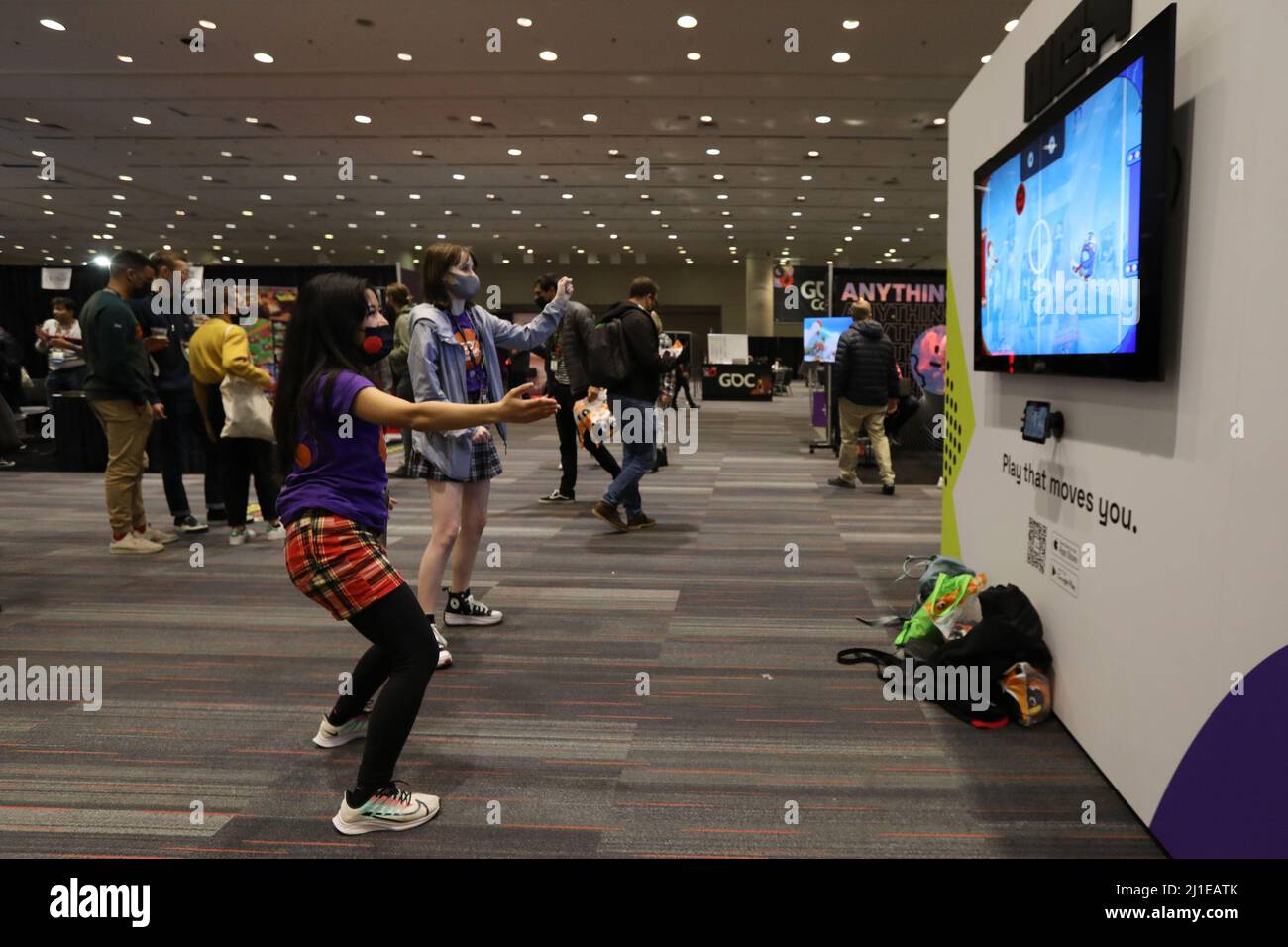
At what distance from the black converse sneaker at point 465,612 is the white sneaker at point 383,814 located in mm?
1521

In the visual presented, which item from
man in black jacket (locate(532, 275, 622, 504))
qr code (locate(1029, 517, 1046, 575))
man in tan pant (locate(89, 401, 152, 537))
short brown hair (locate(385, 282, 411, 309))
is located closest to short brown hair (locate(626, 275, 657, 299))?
man in black jacket (locate(532, 275, 622, 504))

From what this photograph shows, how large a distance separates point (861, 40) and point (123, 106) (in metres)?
9.60

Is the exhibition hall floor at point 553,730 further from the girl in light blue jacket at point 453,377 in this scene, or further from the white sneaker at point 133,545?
the girl in light blue jacket at point 453,377

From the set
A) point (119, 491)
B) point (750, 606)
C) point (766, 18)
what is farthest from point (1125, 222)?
point (766, 18)

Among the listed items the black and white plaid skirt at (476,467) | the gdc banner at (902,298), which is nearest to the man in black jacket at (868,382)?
the gdc banner at (902,298)

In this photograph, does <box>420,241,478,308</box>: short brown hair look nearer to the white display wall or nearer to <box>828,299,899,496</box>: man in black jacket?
the white display wall

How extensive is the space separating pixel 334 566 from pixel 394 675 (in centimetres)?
30

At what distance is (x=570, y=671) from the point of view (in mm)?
3055

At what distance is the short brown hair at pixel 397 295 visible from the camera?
660cm

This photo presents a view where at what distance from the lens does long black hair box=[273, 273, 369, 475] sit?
1.91m

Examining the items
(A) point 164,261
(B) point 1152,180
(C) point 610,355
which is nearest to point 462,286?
(B) point 1152,180

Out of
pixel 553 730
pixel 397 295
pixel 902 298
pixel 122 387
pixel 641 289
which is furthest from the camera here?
pixel 902 298

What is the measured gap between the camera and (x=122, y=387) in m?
4.71

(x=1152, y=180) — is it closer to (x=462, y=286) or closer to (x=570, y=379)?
(x=462, y=286)
